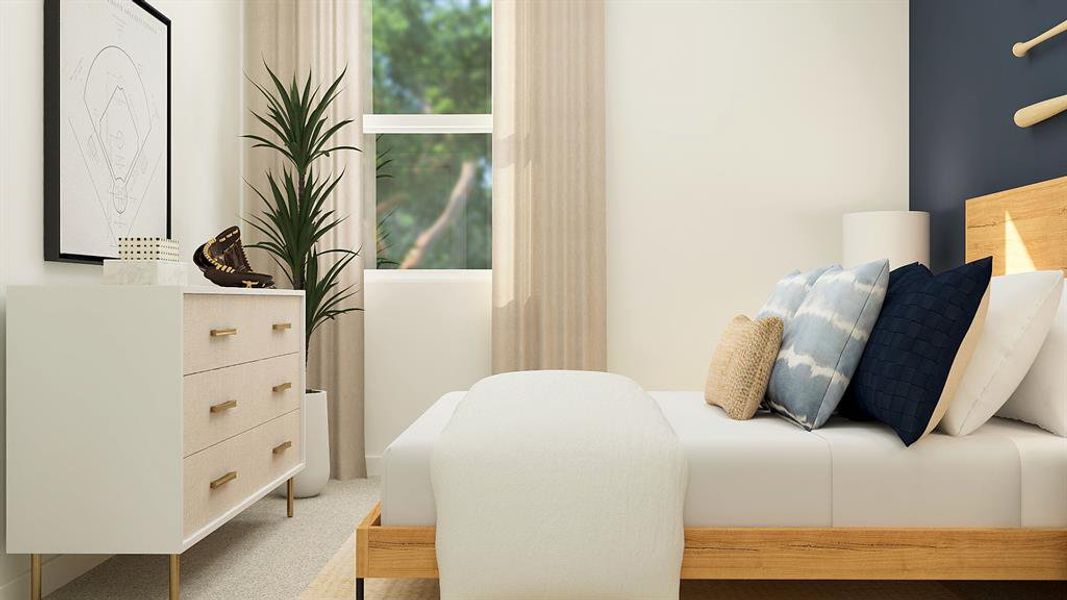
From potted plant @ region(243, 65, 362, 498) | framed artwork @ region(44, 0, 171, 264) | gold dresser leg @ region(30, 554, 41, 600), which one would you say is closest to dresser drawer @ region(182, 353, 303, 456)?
potted plant @ region(243, 65, 362, 498)

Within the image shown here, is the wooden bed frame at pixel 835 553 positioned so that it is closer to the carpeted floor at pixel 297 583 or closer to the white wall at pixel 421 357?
the carpeted floor at pixel 297 583

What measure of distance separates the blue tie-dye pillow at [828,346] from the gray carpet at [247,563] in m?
1.54

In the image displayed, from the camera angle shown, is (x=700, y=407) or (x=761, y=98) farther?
(x=761, y=98)

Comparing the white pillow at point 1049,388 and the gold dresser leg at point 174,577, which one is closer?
the white pillow at point 1049,388

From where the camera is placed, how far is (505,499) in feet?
6.11

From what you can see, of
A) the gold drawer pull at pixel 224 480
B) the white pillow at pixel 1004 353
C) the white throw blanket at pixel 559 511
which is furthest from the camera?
the gold drawer pull at pixel 224 480

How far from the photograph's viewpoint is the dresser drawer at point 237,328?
7.52 ft

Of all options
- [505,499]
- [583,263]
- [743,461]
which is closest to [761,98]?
[583,263]

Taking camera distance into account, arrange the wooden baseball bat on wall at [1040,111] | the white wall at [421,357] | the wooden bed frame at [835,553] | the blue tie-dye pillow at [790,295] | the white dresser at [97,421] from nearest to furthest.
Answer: the wooden bed frame at [835,553] < the white dresser at [97,421] < the blue tie-dye pillow at [790,295] < the wooden baseball bat on wall at [1040,111] < the white wall at [421,357]

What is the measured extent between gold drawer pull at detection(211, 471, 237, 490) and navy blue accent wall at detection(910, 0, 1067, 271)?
9.66 ft

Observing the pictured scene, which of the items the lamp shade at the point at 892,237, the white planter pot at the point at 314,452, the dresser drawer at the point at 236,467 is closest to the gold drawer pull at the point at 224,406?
the dresser drawer at the point at 236,467

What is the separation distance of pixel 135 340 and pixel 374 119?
7.63 ft

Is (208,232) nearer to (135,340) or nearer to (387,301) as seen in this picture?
(387,301)

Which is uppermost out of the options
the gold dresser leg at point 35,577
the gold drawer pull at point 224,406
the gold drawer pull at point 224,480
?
the gold drawer pull at point 224,406
